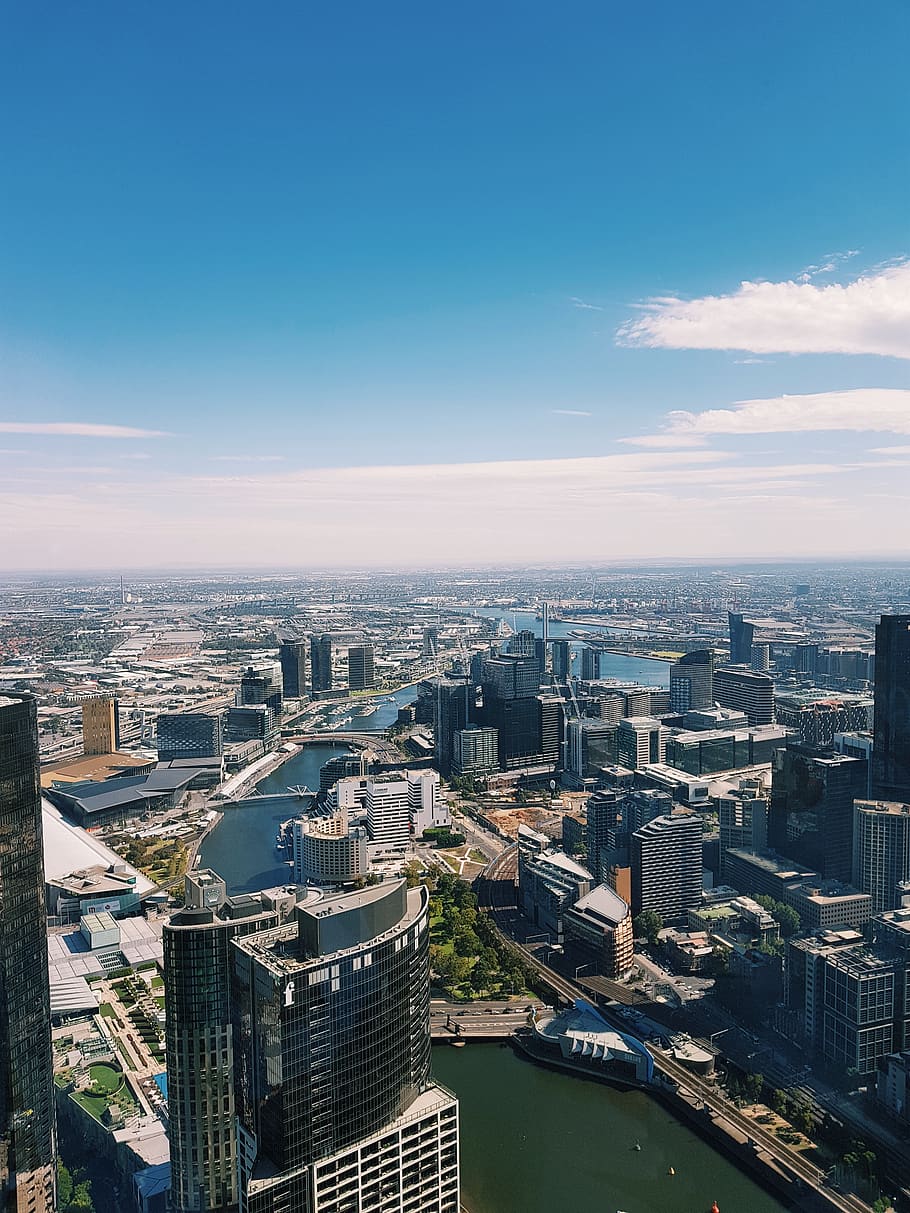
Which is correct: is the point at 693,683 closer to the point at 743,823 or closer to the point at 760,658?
the point at 760,658

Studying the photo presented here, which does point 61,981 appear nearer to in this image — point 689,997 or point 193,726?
point 689,997

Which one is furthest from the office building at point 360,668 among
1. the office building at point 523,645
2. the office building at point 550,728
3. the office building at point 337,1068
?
the office building at point 337,1068

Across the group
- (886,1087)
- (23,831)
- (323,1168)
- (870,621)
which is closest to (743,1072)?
(886,1087)

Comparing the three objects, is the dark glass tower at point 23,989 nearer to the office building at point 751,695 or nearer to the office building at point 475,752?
the office building at point 475,752

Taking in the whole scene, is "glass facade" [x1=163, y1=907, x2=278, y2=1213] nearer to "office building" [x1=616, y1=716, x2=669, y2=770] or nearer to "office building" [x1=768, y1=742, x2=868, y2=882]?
"office building" [x1=768, y1=742, x2=868, y2=882]

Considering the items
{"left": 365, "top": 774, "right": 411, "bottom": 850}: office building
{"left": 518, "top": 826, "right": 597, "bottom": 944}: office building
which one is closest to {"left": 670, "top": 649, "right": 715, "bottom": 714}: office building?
{"left": 365, "top": 774, "right": 411, "bottom": 850}: office building

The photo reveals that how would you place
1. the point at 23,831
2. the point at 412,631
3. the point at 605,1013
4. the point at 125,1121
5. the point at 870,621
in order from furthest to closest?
the point at 412,631 → the point at 870,621 → the point at 605,1013 → the point at 125,1121 → the point at 23,831

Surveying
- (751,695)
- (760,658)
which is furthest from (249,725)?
(760,658)
